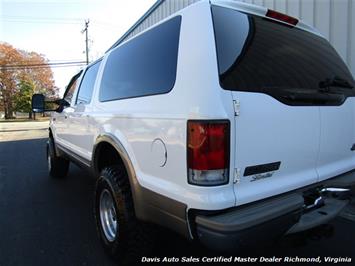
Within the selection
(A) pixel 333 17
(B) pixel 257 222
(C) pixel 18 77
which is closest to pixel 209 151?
(B) pixel 257 222

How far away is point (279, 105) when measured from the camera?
2.47 m

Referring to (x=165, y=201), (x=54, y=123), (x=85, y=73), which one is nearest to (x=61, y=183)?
(x=54, y=123)

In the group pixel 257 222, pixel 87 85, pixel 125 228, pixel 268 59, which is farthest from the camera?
pixel 87 85

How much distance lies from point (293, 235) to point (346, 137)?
1129mm

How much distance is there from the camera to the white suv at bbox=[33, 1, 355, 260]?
2.20 metres

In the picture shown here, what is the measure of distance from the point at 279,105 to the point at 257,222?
83 centimetres

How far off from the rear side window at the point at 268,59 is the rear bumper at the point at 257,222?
29.1 inches

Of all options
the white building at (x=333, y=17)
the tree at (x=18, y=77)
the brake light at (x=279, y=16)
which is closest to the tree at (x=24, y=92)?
the tree at (x=18, y=77)

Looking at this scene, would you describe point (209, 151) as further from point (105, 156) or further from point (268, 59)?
point (105, 156)

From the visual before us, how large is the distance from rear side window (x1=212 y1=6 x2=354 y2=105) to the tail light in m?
0.29

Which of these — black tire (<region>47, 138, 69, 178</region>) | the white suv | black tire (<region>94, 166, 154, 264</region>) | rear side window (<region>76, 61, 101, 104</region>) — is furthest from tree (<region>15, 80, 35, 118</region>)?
the white suv

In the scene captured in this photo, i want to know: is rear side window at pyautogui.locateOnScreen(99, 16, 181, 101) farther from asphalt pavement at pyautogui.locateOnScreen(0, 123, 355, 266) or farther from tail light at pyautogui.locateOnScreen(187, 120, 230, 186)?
asphalt pavement at pyautogui.locateOnScreen(0, 123, 355, 266)

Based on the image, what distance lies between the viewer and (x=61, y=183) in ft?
21.2

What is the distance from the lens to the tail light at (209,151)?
7.13 feet
